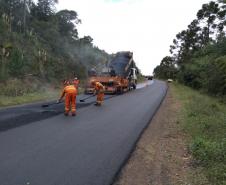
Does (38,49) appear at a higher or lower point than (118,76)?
higher

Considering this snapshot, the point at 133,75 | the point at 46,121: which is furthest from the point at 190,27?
the point at 46,121

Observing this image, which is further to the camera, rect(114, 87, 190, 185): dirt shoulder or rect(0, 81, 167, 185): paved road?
rect(114, 87, 190, 185): dirt shoulder

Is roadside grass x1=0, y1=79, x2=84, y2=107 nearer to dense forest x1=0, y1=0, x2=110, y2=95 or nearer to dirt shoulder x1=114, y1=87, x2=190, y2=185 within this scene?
dense forest x1=0, y1=0, x2=110, y2=95

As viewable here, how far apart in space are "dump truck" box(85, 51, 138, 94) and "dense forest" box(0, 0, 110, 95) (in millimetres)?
1315

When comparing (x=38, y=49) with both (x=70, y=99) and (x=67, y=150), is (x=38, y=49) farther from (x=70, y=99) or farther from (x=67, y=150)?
(x=67, y=150)

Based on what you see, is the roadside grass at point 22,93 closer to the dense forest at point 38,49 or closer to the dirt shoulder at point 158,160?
the dense forest at point 38,49

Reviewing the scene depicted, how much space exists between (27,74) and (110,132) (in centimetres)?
2142

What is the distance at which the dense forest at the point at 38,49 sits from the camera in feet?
100

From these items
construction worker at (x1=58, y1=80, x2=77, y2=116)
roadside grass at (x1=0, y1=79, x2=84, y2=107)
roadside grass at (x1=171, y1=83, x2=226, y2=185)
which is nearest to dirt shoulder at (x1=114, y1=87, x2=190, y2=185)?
roadside grass at (x1=171, y1=83, x2=226, y2=185)

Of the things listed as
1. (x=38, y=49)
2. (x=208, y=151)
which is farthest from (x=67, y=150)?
(x=38, y=49)

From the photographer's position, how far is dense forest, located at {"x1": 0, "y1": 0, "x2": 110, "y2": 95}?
1205 inches

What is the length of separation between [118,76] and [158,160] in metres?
23.4

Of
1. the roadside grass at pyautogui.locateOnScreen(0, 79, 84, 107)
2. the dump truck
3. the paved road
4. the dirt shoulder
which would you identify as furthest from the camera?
the dump truck

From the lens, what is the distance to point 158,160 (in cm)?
852
